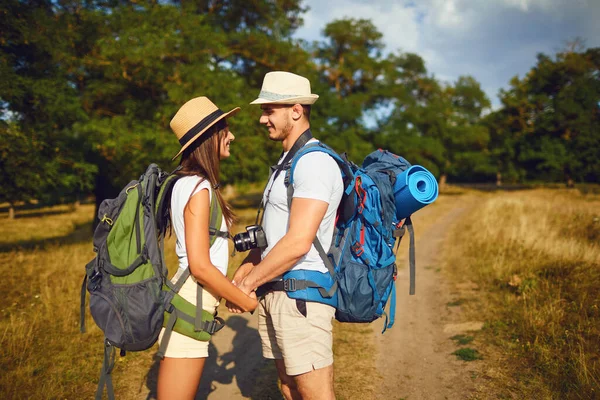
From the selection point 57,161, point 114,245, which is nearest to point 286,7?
point 57,161

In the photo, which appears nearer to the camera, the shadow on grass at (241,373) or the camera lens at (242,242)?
the camera lens at (242,242)

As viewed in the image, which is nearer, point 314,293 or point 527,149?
point 314,293

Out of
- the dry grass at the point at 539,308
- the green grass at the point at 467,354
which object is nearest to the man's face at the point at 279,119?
the dry grass at the point at 539,308

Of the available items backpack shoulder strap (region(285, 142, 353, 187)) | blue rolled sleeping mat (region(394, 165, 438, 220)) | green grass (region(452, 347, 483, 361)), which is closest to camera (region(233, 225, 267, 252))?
backpack shoulder strap (region(285, 142, 353, 187))

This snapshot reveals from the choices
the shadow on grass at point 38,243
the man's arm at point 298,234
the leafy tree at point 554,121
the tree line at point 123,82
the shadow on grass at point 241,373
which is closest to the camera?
the man's arm at point 298,234

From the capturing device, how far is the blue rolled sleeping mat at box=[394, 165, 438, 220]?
7.79 ft

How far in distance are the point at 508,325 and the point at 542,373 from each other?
1295mm

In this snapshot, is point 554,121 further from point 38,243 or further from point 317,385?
point 317,385

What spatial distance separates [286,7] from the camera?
60.1 feet

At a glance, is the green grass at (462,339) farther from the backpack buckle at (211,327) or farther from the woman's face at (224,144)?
the woman's face at (224,144)

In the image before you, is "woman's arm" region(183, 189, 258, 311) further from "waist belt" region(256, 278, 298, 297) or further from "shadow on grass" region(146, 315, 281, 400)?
"shadow on grass" region(146, 315, 281, 400)

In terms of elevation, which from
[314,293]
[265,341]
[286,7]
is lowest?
[265,341]

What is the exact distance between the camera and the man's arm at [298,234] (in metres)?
2.04

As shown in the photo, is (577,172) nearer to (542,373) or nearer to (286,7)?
(286,7)
